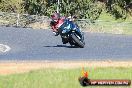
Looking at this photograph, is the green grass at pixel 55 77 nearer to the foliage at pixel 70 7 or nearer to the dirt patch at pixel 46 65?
the dirt patch at pixel 46 65

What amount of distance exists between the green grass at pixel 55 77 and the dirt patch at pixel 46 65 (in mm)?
1321

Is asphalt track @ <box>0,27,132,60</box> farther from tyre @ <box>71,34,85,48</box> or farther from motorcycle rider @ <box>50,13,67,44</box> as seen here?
motorcycle rider @ <box>50,13,67,44</box>

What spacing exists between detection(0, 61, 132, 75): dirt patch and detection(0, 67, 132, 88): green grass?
4.33 feet

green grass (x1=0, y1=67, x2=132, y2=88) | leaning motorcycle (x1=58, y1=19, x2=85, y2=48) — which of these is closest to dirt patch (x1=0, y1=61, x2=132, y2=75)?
green grass (x1=0, y1=67, x2=132, y2=88)

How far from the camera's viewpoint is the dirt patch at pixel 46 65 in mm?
17609

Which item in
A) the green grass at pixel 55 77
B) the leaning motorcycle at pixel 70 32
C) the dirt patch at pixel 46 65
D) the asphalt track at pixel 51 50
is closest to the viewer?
the green grass at pixel 55 77

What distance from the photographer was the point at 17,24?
3897 centimetres

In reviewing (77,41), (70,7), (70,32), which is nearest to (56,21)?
(70,32)

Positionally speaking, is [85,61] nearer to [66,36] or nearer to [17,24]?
[66,36]

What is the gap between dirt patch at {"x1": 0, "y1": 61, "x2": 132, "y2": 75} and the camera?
693 inches

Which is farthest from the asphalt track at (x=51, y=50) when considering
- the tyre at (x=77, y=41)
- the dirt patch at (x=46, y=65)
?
the dirt patch at (x=46, y=65)

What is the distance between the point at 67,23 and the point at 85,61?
324 centimetres

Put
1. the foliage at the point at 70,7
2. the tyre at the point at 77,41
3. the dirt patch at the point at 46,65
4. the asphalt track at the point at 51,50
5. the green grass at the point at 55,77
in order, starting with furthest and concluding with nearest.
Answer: the foliage at the point at 70,7, the tyre at the point at 77,41, the asphalt track at the point at 51,50, the dirt patch at the point at 46,65, the green grass at the point at 55,77

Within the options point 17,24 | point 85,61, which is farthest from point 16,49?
point 17,24
